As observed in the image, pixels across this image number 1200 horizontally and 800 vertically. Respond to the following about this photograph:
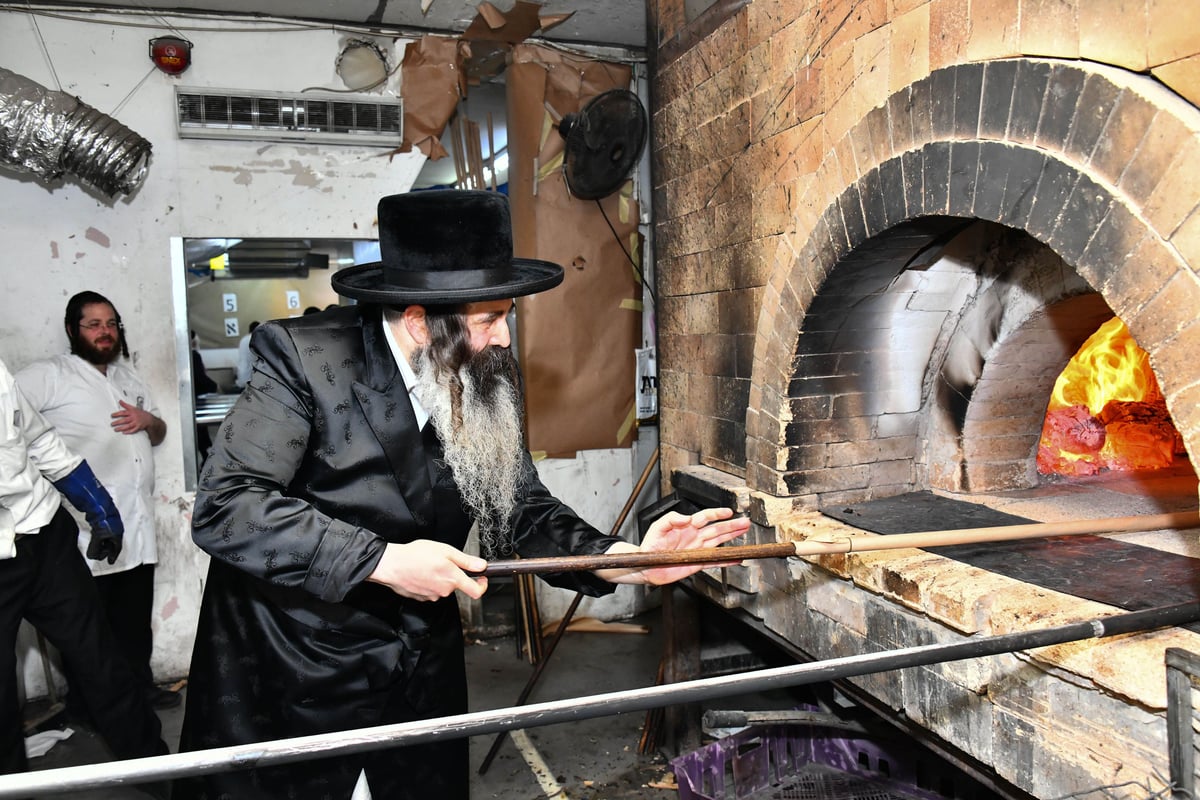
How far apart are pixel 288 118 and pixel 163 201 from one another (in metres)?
0.84

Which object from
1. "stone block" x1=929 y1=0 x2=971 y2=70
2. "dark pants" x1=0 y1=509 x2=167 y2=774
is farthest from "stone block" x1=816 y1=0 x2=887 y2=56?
"dark pants" x1=0 y1=509 x2=167 y2=774

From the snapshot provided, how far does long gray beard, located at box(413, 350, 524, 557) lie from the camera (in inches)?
90.3

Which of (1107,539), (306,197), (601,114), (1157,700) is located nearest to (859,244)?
(1107,539)

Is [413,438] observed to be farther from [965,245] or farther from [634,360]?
[634,360]

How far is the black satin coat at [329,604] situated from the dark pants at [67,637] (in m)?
1.51

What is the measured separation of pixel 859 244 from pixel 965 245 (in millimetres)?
532

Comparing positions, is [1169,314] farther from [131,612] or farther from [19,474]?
[131,612]

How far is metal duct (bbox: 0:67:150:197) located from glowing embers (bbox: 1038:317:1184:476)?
463cm

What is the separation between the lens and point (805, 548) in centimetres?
201

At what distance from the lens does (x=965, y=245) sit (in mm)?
2949

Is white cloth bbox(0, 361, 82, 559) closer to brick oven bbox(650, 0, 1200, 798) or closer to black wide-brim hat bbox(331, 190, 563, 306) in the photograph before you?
black wide-brim hat bbox(331, 190, 563, 306)

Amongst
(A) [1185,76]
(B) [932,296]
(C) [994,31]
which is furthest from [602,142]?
(A) [1185,76]

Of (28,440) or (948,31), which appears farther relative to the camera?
(28,440)

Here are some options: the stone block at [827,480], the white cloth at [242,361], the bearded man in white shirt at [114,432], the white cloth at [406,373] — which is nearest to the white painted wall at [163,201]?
the bearded man in white shirt at [114,432]
